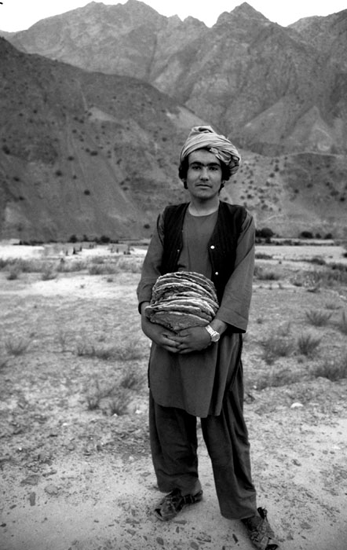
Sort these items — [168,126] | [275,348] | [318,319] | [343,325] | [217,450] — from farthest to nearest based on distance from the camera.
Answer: [168,126] < [318,319] < [343,325] < [275,348] < [217,450]

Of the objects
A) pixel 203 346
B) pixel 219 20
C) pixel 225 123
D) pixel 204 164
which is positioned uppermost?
pixel 219 20

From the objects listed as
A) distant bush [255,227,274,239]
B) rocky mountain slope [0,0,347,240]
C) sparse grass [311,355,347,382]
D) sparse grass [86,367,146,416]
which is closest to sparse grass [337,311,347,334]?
sparse grass [311,355,347,382]

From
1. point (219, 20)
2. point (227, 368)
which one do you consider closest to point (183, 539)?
point (227, 368)

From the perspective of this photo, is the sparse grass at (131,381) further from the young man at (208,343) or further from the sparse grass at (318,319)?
the sparse grass at (318,319)

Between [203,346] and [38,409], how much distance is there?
2289mm

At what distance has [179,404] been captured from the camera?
221 centimetres

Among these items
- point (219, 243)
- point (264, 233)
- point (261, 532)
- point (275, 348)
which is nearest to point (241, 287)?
point (219, 243)

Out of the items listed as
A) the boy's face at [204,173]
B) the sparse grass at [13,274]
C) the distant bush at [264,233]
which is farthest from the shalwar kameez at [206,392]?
the distant bush at [264,233]

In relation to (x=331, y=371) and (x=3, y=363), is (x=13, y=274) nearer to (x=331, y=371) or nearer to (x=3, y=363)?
(x=3, y=363)

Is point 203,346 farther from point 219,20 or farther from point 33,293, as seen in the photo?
point 219,20

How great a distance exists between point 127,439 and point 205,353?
1.55 m

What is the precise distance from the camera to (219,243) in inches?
84.6

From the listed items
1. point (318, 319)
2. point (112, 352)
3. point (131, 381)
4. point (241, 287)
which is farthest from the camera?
point (318, 319)

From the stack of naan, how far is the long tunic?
0.23 feet
